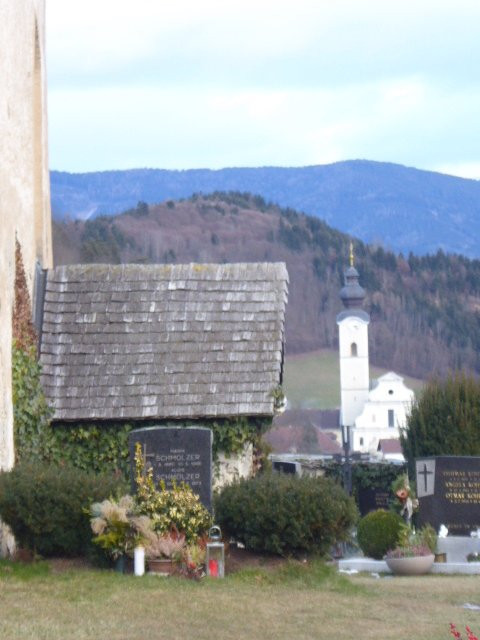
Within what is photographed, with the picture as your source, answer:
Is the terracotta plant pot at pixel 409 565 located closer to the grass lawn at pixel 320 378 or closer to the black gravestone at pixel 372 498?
the black gravestone at pixel 372 498

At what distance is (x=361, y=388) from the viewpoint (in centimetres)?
17250

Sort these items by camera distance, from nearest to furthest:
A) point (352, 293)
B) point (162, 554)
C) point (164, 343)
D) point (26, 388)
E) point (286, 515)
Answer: point (162, 554)
point (286, 515)
point (26, 388)
point (164, 343)
point (352, 293)

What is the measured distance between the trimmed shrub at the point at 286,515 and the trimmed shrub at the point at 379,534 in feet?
11.5

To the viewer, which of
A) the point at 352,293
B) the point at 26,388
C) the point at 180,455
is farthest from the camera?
the point at 352,293

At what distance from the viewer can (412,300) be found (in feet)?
595

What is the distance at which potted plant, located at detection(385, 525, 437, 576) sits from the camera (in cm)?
1830

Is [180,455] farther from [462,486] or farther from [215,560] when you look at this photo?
[462,486]

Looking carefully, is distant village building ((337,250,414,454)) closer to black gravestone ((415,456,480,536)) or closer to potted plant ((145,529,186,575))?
black gravestone ((415,456,480,536))

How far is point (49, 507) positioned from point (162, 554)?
52.7 inches

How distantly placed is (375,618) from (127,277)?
833 cm

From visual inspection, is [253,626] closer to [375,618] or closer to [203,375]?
[375,618]

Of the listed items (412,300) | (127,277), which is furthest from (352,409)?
(127,277)

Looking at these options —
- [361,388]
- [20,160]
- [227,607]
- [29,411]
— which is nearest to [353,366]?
[361,388]

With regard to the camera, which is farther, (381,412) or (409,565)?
(381,412)
